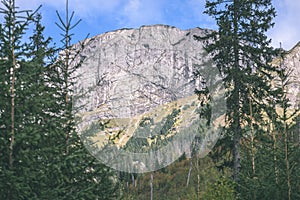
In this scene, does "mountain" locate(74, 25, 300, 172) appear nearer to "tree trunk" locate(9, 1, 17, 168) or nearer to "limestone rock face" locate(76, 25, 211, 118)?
"limestone rock face" locate(76, 25, 211, 118)

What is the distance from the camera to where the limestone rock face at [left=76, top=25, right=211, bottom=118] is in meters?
10.5

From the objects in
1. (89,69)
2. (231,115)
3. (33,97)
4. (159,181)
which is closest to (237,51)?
(231,115)

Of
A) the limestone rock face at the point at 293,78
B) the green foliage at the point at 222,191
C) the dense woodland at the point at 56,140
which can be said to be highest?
the limestone rock face at the point at 293,78

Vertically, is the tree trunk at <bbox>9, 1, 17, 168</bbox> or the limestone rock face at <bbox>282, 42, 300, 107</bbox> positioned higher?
the limestone rock face at <bbox>282, 42, 300, 107</bbox>

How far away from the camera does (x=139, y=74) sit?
13984 mm

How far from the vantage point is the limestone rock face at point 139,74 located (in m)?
10.5

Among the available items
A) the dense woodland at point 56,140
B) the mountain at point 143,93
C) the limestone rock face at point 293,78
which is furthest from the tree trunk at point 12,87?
the limestone rock face at point 293,78

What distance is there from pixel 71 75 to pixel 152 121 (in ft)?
20.4

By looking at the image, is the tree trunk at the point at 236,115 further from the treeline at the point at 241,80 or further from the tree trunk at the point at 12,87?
the tree trunk at the point at 12,87

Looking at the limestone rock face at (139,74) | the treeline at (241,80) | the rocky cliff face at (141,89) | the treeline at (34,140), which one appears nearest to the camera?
the treeline at (34,140)

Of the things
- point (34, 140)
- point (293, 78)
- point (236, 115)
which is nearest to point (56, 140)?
point (34, 140)

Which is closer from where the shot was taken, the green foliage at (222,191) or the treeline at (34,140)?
the treeline at (34,140)

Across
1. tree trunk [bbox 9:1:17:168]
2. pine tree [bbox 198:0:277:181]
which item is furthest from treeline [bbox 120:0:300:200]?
tree trunk [bbox 9:1:17:168]

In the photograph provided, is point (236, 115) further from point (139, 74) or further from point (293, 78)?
point (293, 78)
